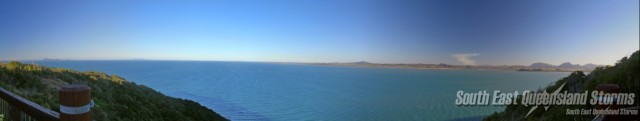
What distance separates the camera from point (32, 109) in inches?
96.1

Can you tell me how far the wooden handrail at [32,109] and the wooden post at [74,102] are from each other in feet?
0.83

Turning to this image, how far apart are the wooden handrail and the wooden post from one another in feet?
0.83

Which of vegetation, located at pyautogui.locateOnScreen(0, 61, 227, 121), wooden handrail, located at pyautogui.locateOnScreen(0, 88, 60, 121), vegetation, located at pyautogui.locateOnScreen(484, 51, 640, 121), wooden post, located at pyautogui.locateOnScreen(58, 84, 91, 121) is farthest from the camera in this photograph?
vegetation, located at pyautogui.locateOnScreen(0, 61, 227, 121)

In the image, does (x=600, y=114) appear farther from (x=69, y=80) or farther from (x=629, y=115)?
(x=69, y=80)

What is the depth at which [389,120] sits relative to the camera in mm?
32812

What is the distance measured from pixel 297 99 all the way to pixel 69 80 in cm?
3343

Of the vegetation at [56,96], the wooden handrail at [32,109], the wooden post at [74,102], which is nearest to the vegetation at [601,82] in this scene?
the wooden post at [74,102]

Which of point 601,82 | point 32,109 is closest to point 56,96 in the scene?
point 32,109

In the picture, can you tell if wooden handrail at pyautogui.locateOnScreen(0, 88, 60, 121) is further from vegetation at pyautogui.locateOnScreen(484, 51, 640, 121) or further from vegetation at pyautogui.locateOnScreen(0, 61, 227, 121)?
vegetation at pyautogui.locateOnScreen(0, 61, 227, 121)

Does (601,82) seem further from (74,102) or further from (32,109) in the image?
(32,109)

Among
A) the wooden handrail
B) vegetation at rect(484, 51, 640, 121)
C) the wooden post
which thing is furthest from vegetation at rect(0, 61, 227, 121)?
vegetation at rect(484, 51, 640, 121)

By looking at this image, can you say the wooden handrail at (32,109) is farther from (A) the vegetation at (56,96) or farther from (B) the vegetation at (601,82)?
(A) the vegetation at (56,96)

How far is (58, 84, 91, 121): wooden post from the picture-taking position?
5.93ft

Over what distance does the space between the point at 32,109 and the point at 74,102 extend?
918mm
